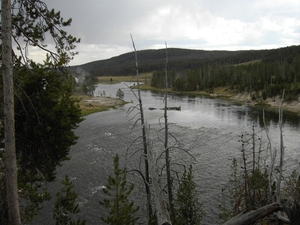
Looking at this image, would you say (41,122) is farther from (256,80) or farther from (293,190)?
(256,80)

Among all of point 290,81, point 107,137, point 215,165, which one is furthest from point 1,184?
point 290,81

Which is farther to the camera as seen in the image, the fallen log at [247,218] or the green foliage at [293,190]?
the green foliage at [293,190]

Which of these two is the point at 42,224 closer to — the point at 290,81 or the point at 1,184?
the point at 1,184

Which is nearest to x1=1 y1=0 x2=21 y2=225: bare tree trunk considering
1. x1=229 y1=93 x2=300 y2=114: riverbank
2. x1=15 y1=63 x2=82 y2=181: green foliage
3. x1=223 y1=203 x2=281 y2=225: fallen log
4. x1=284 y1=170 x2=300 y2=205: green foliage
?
x1=15 y1=63 x2=82 y2=181: green foliage

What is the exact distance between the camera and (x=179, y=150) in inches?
1255

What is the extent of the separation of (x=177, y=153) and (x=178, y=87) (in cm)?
9024

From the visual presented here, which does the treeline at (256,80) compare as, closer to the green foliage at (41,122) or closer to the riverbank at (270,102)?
the riverbank at (270,102)

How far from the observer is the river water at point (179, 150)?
19.4 meters

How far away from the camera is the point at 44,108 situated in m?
11.5

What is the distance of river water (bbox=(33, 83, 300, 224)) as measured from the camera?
1944cm

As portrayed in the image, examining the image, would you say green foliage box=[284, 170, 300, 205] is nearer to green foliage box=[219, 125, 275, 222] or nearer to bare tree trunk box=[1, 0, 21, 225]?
green foliage box=[219, 125, 275, 222]

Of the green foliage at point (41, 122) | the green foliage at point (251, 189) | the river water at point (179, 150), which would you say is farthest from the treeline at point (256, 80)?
the green foliage at point (41, 122)

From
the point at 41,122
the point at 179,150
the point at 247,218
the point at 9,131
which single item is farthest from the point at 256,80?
the point at 9,131

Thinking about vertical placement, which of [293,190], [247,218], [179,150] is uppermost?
[247,218]
